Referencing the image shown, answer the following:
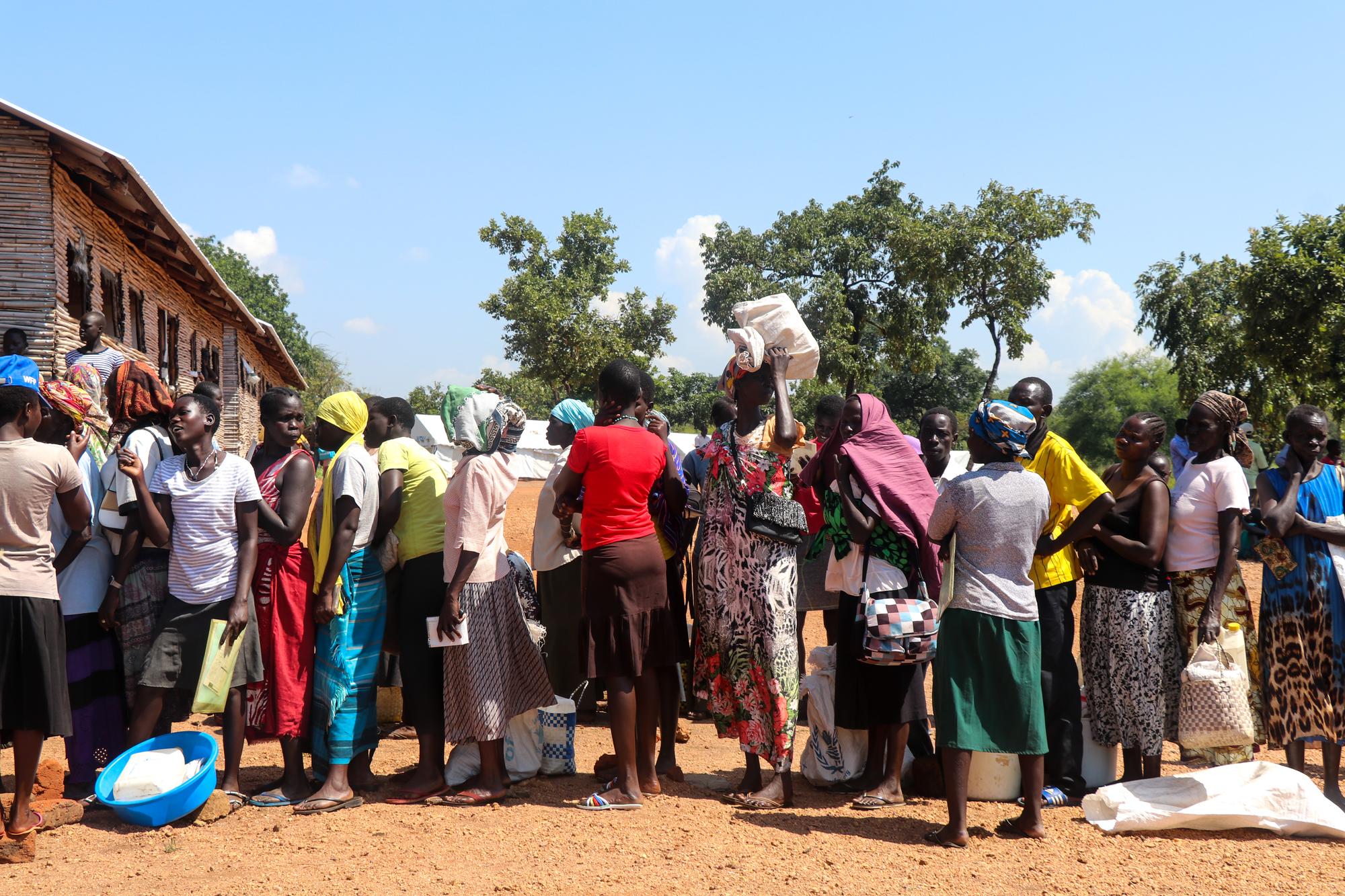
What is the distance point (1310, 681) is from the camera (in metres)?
4.77

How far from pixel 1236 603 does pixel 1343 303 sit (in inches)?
539

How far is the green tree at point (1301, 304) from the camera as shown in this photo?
15961 millimetres

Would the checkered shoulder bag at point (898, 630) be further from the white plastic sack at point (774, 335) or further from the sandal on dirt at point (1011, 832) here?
the white plastic sack at point (774, 335)

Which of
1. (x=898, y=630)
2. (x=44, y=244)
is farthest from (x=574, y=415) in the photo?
(x=44, y=244)

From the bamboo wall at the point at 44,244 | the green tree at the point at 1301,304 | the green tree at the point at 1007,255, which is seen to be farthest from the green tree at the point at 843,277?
the bamboo wall at the point at 44,244

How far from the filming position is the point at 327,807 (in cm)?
455

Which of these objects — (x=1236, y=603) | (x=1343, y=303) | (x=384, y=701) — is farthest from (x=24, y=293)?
(x=1343, y=303)

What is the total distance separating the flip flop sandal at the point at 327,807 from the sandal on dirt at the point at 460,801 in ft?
1.06

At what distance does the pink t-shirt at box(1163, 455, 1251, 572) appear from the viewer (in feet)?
15.5

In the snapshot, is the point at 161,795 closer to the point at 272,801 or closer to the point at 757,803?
the point at 272,801

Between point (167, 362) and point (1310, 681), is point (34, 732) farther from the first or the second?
point (167, 362)

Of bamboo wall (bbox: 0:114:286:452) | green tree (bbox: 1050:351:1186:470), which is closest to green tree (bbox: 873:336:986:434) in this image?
green tree (bbox: 1050:351:1186:470)

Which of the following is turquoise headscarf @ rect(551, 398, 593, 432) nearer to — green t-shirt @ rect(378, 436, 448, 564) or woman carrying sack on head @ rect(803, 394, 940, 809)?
green t-shirt @ rect(378, 436, 448, 564)

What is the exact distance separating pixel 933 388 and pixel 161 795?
4652 centimetres
